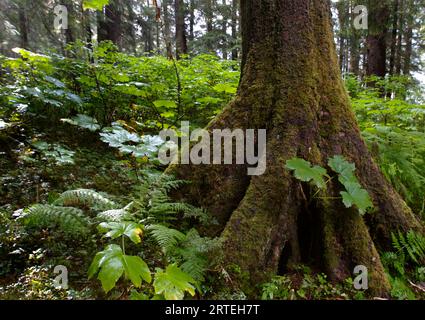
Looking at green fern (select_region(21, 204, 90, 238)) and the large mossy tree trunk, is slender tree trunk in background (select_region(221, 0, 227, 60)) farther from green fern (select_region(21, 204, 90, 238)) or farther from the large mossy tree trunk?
green fern (select_region(21, 204, 90, 238))

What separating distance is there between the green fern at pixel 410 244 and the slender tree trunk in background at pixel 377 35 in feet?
30.6

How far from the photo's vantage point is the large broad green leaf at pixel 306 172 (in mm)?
2509

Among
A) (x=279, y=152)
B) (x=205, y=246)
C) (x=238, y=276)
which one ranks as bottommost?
(x=238, y=276)

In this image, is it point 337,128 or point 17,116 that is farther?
point 17,116

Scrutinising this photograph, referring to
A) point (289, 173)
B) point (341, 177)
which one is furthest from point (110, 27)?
point (341, 177)

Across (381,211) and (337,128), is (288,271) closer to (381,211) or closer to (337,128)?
(381,211)

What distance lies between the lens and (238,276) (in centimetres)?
244

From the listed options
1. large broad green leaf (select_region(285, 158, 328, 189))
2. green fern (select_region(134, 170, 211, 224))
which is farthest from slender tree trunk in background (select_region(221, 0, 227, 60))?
large broad green leaf (select_region(285, 158, 328, 189))

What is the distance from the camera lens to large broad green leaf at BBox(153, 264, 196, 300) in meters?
1.87

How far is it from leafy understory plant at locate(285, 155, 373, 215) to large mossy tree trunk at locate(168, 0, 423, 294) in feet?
0.71

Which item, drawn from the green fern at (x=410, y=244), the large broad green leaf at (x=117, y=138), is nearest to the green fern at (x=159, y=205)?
the large broad green leaf at (x=117, y=138)

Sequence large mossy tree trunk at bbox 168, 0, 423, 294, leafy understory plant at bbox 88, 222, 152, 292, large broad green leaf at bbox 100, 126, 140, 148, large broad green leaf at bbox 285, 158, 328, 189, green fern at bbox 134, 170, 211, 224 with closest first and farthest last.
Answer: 1. leafy understory plant at bbox 88, 222, 152, 292
2. large broad green leaf at bbox 285, 158, 328, 189
3. large mossy tree trunk at bbox 168, 0, 423, 294
4. green fern at bbox 134, 170, 211, 224
5. large broad green leaf at bbox 100, 126, 140, 148

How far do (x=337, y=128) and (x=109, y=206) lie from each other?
2465 millimetres
